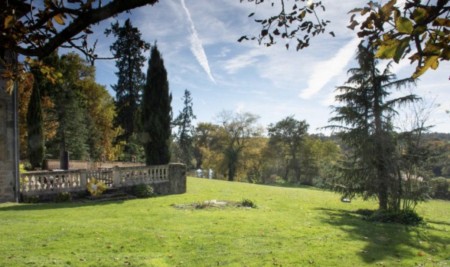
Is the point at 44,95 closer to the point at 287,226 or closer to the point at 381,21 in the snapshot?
the point at 287,226

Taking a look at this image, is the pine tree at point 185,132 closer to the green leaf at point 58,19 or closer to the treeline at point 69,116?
the treeline at point 69,116

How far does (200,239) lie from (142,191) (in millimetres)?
8342

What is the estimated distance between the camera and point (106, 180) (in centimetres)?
1594

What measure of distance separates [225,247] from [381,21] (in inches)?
271

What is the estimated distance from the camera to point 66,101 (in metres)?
30.3

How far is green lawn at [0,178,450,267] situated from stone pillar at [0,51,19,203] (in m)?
0.86

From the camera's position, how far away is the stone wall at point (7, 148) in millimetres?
12711

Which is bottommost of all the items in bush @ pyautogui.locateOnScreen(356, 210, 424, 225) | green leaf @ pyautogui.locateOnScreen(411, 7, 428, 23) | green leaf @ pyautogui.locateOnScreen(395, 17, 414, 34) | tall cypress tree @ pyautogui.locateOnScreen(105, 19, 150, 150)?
bush @ pyautogui.locateOnScreen(356, 210, 424, 225)

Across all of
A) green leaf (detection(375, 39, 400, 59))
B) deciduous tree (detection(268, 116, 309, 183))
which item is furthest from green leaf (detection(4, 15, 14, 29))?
deciduous tree (detection(268, 116, 309, 183))

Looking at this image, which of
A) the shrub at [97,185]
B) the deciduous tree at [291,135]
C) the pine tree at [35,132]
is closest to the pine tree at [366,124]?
the shrub at [97,185]

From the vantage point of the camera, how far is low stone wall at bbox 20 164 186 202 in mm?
13633

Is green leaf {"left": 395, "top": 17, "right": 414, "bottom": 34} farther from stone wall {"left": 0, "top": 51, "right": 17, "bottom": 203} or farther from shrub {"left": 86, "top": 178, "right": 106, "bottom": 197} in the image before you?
stone wall {"left": 0, "top": 51, "right": 17, "bottom": 203}

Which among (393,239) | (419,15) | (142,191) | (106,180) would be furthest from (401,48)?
(106,180)

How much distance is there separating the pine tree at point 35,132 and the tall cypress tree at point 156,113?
10.9m
